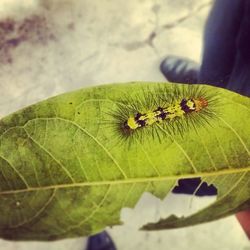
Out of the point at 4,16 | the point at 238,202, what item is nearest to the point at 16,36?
the point at 4,16

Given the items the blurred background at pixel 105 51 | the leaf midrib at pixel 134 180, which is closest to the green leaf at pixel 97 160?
the leaf midrib at pixel 134 180

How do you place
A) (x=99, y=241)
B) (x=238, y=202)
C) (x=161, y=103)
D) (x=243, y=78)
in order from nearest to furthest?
(x=238, y=202) < (x=161, y=103) < (x=243, y=78) < (x=99, y=241)

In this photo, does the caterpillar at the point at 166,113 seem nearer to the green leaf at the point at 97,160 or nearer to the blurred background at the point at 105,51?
the green leaf at the point at 97,160

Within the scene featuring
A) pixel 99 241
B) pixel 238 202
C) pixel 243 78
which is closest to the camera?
pixel 238 202

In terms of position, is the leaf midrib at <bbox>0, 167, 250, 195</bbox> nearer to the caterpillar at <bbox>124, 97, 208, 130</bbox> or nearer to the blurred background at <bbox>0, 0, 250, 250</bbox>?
the caterpillar at <bbox>124, 97, 208, 130</bbox>

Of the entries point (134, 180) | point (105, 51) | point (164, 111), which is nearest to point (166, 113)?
point (164, 111)

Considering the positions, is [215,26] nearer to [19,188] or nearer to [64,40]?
[64,40]

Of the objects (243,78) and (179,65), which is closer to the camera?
(243,78)
